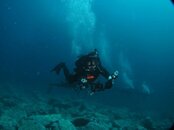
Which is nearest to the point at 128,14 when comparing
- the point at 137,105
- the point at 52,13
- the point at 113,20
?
the point at 113,20

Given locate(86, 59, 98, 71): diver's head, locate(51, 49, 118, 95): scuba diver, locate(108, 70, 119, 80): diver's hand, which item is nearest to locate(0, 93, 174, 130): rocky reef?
locate(51, 49, 118, 95): scuba diver

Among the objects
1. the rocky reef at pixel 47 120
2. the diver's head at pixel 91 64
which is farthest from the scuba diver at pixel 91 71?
the rocky reef at pixel 47 120

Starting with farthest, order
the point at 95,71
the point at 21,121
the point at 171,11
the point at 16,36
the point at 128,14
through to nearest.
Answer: the point at 16,36, the point at 128,14, the point at 171,11, the point at 21,121, the point at 95,71

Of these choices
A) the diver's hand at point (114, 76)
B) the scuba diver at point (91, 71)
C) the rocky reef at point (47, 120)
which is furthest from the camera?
the rocky reef at point (47, 120)

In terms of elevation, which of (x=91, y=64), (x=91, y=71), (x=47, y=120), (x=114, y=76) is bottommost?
(x=114, y=76)

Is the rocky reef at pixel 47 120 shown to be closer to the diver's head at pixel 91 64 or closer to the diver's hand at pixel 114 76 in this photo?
the diver's head at pixel 91 64

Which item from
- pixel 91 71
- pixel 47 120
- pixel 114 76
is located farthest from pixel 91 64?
pixel 47 120

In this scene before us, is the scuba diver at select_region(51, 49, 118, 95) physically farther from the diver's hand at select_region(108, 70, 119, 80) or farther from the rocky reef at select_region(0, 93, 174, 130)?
the rocky reef at select_region(0, 93, 174, 130)

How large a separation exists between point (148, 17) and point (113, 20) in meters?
12.6

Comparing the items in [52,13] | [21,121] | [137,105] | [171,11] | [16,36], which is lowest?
[21,121]

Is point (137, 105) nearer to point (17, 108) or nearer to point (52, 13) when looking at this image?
point (17, 108)

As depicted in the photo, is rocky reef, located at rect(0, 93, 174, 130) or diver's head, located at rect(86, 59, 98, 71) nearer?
diver's head, located at rect(86, 59, 98, 71)

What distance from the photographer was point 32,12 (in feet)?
293

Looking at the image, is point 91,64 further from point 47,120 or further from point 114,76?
point 47,120
